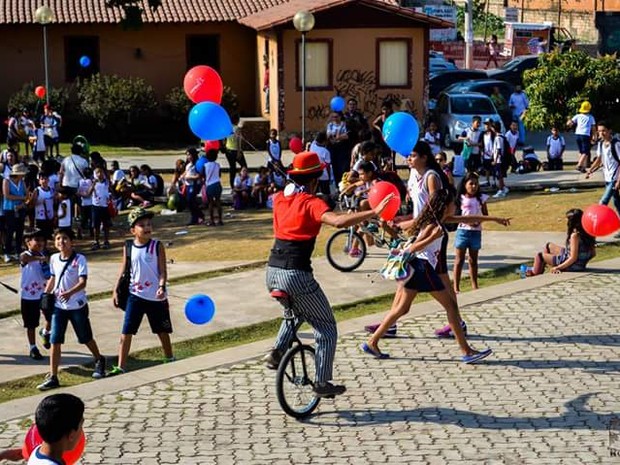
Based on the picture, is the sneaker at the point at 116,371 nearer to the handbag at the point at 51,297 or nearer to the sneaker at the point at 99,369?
the sneaker at the point at 99,369

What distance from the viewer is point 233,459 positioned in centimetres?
802

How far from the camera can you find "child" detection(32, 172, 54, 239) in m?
16.7

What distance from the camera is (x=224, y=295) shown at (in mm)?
13453

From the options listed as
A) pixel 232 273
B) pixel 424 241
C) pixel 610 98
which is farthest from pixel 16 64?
pixel 424 241

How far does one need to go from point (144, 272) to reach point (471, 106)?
64.5 ft

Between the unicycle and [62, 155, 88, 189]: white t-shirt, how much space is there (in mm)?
11042

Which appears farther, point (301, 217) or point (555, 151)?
point (555, 151)

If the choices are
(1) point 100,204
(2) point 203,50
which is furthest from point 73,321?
(2) point 203,50

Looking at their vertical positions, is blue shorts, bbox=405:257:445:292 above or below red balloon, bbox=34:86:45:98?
below

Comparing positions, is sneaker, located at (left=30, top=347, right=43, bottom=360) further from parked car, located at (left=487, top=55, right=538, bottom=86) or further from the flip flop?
parked car, located at (left=487, top=55, right=538, bottom=86)

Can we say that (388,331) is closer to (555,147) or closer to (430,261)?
(430,261)

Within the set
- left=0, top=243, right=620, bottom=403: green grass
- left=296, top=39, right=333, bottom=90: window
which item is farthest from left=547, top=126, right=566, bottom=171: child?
left=0, top=243, right=620, bottom=403: green grass

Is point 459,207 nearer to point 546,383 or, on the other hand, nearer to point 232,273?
point 232,273

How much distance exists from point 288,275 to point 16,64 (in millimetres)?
26310
